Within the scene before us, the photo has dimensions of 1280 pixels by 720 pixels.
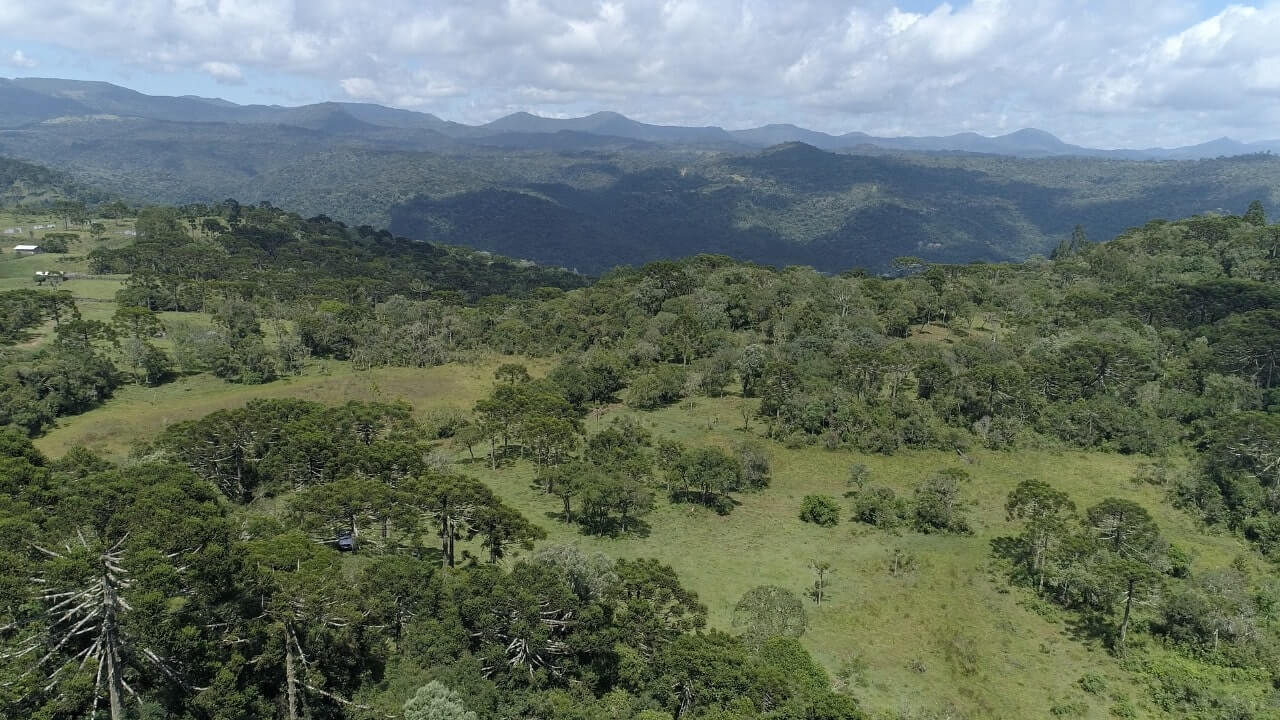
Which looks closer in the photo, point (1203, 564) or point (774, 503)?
point (1203, 564)

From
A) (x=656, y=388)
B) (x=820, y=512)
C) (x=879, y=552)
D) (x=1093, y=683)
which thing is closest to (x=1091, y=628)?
(x=1093, y=683)

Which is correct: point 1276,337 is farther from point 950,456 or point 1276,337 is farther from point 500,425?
point 500,425

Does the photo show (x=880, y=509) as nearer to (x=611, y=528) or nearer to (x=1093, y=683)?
(x=1093, y=683)

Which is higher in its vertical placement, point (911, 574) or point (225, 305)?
point (225, 305)

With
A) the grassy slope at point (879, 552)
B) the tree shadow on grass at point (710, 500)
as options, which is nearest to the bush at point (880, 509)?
the grassy slope at point (879, 552)

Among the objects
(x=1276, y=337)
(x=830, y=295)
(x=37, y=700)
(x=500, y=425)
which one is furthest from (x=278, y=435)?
(x=1276, y=337)
